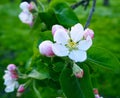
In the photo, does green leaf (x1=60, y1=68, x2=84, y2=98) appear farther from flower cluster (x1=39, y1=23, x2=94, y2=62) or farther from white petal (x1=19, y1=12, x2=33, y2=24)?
white petal (x1=19, y1=12, x2=33, y2=24)

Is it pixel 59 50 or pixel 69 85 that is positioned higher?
pixel 59 50

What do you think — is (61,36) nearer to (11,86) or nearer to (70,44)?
(70,44)

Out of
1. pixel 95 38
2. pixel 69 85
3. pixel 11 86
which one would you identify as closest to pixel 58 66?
pixel 69 85

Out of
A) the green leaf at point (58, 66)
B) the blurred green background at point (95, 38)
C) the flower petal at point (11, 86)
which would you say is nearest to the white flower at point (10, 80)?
the flower petal at point (11, 86)

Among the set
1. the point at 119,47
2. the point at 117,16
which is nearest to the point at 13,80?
the point at 119,47

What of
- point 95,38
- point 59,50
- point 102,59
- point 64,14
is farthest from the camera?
point 95,38

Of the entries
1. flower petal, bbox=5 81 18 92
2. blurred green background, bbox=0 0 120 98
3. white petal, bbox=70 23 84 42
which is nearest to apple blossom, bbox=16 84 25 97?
flower petal, bbox=5 81 18 92

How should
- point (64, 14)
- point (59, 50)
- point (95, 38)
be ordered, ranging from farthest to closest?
point (95, 38) < point (64, 14) < point (59, 50)
